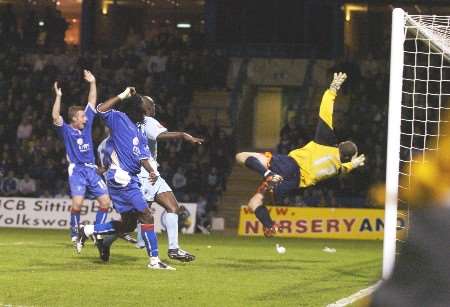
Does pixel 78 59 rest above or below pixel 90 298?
above

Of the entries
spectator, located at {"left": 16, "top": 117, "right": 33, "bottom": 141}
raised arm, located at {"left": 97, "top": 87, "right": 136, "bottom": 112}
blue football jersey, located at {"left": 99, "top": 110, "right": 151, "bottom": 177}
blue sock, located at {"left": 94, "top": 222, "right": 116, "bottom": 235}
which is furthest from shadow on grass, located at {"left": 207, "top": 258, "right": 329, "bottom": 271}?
spectator, located at {"left": 16, "top": 117, "right": 33, "bottom": 141}

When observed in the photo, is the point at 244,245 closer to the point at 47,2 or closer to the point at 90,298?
the point at 90,298

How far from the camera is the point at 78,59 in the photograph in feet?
109

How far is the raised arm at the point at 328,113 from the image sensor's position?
12.1m

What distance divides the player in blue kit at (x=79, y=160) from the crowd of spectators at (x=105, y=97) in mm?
10750

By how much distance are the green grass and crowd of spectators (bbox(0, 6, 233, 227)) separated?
417 inches

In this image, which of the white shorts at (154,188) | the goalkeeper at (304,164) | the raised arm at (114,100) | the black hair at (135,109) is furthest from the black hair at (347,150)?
the raised arm at (114,100)

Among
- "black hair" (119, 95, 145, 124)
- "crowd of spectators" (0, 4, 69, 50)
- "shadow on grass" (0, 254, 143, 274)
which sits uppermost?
"crowd of spectators" (0, 4, 69, 50)

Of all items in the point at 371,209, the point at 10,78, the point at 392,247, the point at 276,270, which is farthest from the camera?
the point at 10,78

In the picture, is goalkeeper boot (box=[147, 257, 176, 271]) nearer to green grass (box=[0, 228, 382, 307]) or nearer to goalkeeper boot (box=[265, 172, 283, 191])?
green grass (box=[0, 228, 382, 307])

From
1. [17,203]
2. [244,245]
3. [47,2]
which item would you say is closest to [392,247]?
[244,245]

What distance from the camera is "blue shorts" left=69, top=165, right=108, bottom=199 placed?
52.7 ft

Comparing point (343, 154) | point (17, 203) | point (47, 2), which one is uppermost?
point (47, 2)

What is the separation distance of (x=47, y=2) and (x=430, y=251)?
3770 cm
